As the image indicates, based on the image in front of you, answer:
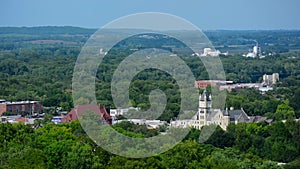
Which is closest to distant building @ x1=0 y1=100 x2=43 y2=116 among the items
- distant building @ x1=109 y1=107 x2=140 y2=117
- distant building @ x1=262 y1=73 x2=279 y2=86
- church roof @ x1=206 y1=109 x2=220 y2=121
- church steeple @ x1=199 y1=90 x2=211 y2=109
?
distant building @ x1=109 y1=107 x2=140 y2=117

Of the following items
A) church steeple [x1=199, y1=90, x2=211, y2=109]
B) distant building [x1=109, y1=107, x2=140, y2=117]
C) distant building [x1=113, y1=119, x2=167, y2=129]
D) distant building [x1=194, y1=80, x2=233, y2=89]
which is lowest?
distant building [x1=194, y1=80, x2=233, y2=89]

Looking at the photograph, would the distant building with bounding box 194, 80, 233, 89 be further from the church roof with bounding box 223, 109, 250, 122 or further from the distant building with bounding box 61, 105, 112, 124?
the distant building with bounding box 61, 105, 112, 124

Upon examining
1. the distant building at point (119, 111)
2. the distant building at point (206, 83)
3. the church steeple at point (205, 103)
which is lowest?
the distant building at point (206, 83)

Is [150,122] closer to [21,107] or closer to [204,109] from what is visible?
[204,109]

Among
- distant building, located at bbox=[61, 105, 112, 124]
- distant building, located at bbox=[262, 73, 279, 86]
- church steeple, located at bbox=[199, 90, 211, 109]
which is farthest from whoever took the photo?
distant building, located at bbox=[262, 73, 279, 86]

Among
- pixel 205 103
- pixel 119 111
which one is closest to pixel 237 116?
pixel 205 103

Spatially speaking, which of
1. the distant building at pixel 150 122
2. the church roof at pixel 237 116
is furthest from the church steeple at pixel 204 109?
the distant building at pixel 150 122

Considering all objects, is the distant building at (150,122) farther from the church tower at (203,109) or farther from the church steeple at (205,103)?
the church steeple at (205,103)
